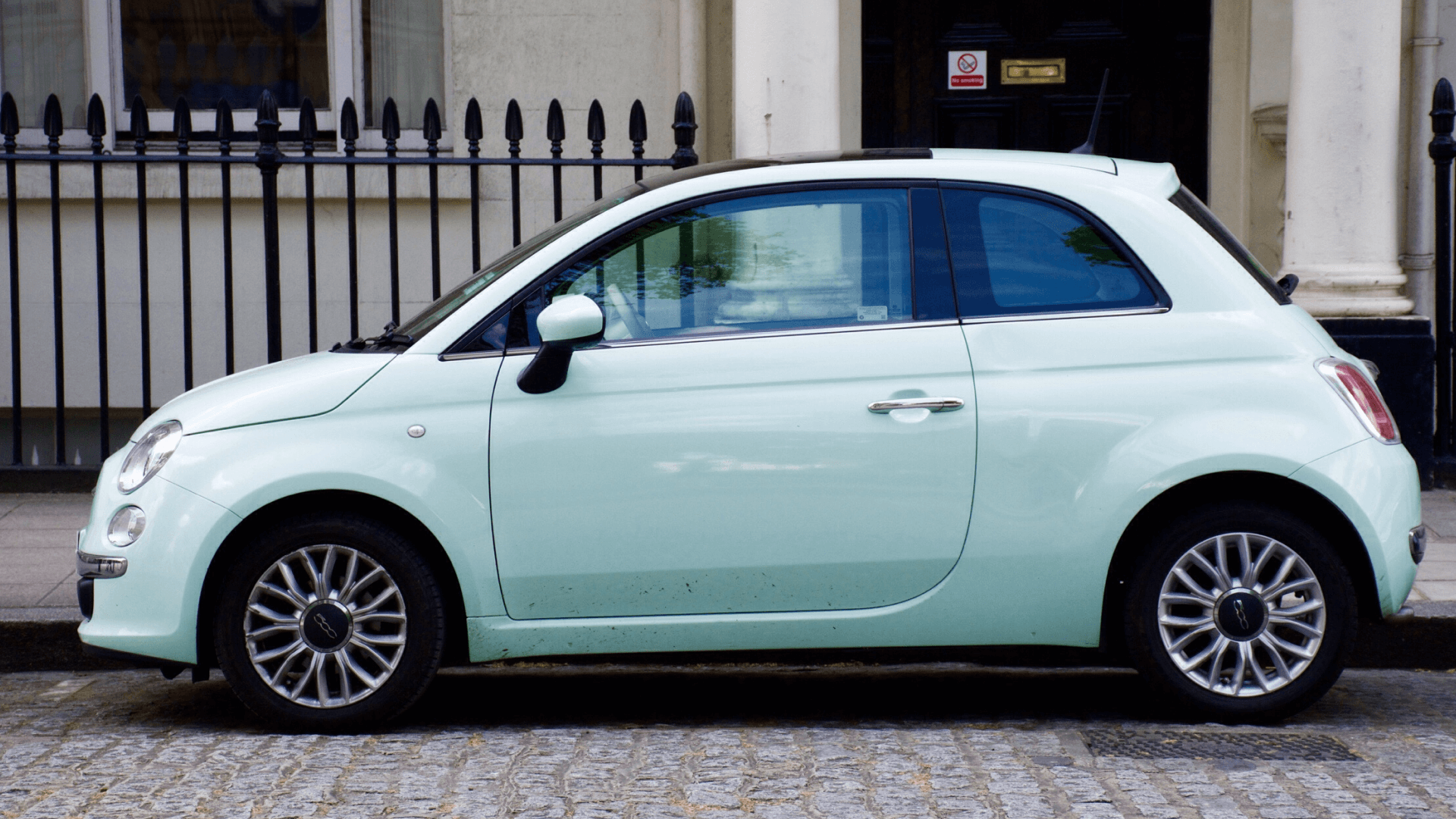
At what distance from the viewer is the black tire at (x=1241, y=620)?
4543 millimetres

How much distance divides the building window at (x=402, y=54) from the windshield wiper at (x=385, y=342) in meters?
5.40

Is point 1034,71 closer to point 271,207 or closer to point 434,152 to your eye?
point 434,152

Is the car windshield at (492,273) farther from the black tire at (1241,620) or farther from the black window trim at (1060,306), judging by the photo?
the black tire at (1241,620)

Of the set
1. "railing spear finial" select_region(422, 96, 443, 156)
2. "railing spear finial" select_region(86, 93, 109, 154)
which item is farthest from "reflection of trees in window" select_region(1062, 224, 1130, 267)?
"railing spear finial" select_region(86, 93, 109, 154)

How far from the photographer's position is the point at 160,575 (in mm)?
4496

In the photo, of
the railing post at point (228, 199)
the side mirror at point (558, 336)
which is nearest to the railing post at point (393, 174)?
the railing post at point (228, 199)

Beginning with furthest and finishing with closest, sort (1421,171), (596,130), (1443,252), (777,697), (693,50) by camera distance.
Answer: (693,50) → (1421,171) → (1443,252) → (596,130) → (777,697)

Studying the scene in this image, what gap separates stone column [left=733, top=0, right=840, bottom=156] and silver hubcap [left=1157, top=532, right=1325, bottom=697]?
3.88 metres

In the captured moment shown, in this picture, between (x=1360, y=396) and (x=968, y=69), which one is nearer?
(x=1360, y=396)

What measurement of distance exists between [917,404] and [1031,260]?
1.88 ft

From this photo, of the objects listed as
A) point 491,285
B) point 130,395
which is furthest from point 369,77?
point 491,285

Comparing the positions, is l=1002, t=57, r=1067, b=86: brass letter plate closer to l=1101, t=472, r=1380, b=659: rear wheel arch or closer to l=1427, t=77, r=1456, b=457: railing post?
l=1427, t=77, r=1456, b=457: railing post

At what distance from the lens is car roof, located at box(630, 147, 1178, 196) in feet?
15.7

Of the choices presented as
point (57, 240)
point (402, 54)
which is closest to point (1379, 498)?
point (57, 240)
